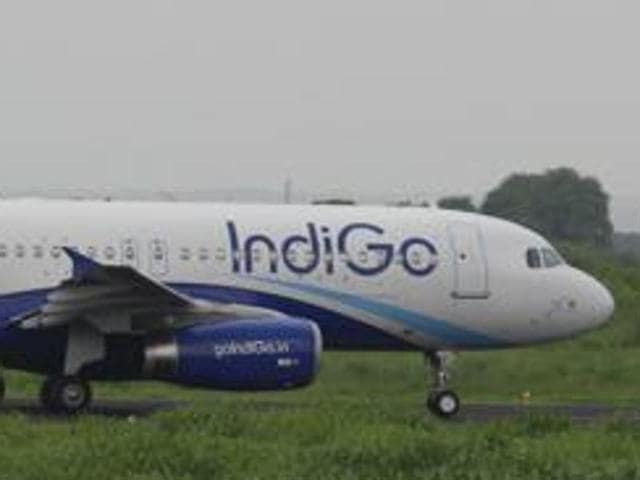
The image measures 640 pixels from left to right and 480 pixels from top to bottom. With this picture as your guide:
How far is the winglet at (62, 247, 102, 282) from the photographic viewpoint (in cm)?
2247

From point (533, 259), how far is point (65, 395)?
24.2ft

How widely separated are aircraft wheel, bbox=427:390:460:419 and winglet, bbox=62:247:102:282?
528 centimetres

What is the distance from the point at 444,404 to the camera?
2480 cm

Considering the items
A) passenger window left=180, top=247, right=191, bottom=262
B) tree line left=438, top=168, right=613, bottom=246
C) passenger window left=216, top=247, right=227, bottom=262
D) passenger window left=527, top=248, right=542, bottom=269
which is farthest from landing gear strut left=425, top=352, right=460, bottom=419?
tree line left=438, top=168, right=613, bottom=246

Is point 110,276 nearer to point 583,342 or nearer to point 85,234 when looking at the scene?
point 85,234

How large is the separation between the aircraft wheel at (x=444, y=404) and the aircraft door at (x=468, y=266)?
165 cm

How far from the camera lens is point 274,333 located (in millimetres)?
23062

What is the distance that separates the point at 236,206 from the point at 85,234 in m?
2.37

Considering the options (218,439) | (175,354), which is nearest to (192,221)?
(175,354)

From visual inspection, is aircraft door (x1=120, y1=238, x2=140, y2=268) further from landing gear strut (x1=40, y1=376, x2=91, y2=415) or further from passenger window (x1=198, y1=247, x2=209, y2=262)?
landing gear strut (x1=40, y1=376, x2=91, y2=415)

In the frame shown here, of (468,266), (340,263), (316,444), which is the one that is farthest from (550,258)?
(316,444)

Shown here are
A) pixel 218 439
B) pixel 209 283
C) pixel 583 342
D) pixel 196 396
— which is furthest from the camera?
pixel 583 342

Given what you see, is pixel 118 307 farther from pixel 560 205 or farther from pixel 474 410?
pixel 560 205

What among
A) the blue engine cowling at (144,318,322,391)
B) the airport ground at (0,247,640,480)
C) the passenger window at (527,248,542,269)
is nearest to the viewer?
the airport ground at (0,247,640,480)
